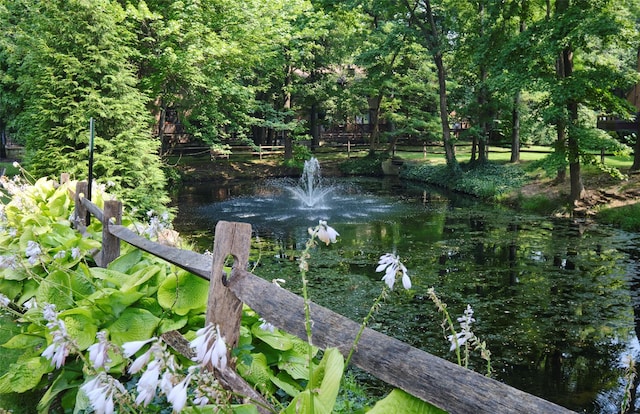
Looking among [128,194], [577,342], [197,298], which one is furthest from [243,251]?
[128,194]

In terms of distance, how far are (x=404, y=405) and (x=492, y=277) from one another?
878 cm

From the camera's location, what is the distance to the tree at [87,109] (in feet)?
31.4

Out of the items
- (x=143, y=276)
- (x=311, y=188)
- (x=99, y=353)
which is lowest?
(x=311, y=188)

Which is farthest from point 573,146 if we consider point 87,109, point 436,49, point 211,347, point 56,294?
point 211,347

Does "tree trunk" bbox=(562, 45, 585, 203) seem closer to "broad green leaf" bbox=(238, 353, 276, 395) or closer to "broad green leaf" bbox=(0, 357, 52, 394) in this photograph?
"broad green leaf" bbox=(238, 353, 276, 395)

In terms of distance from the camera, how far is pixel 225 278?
2.29m

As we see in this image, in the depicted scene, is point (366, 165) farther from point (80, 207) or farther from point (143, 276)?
point (143, 276)

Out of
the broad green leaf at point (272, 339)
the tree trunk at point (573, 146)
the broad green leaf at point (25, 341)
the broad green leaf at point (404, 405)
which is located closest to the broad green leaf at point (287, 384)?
the broad green leaf at point (272, 339)

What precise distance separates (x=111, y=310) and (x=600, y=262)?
9952mm

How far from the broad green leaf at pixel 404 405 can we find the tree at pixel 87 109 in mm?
8329

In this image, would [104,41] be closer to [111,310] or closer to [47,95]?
[47,95]

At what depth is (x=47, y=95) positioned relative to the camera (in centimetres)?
952

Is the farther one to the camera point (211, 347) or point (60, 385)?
point (60, 385)

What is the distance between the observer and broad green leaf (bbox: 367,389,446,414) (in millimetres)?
1508
